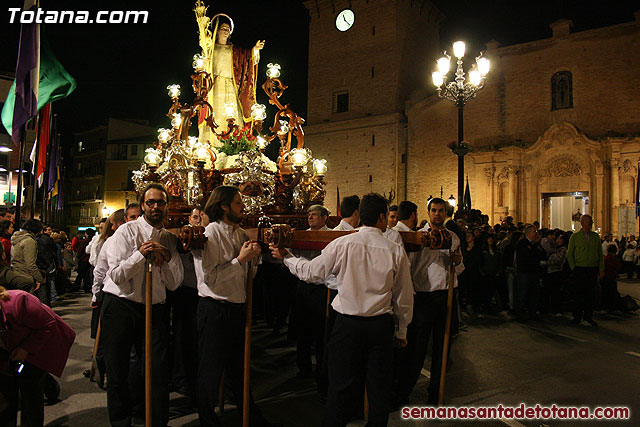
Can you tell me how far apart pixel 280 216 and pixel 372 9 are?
28.6 meters

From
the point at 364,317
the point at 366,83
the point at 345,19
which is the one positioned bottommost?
→ the point at 364,317

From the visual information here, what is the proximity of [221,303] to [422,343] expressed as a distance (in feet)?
7.13

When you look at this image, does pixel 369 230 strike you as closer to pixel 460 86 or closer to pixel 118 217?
pixel 118 217

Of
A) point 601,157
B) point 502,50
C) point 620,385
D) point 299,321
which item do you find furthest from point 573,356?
point 502,50

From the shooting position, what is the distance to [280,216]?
828 centimetres

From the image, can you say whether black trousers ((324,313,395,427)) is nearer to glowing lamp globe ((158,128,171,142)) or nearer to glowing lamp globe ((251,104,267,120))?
glowing lamp globe ((251,104,267,120))

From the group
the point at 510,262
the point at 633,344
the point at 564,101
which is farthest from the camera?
the point at 564,101

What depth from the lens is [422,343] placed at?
16.2 ft

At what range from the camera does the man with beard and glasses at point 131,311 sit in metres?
3.91

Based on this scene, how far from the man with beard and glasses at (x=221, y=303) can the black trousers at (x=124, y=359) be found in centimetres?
34

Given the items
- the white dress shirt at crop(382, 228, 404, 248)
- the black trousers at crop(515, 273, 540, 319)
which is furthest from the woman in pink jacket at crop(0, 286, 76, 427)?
the black trousers at crop(515, 273, 540, 319)

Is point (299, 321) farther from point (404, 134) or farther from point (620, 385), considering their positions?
point (404, 134)

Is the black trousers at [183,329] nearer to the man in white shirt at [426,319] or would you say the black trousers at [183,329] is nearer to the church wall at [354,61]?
the man in white shirt at [426,319]

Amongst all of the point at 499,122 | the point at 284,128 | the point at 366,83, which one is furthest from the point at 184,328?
the point at 366,83
